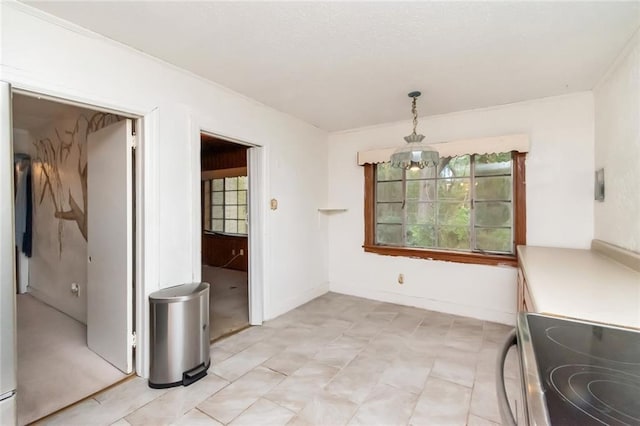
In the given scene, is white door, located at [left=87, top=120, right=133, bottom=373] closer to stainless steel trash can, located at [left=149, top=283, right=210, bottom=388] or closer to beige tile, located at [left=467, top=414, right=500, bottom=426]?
stainless steel trash can, located at [left=149, top=283, right=210, bottom=388]

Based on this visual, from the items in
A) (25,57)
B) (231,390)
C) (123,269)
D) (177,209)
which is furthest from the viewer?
(177,209)

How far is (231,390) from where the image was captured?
2.02m

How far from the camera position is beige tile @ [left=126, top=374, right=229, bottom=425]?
1.73 meters

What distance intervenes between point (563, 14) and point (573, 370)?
1.98 m

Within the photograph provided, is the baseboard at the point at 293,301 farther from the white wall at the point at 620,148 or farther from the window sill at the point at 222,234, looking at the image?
the white wall at the point at 620,148

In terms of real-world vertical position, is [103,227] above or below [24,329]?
above

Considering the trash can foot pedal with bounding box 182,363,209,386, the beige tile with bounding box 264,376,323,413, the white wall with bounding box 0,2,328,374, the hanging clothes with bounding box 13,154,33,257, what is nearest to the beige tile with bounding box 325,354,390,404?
the beige tile with bounding box 264,376,323,413

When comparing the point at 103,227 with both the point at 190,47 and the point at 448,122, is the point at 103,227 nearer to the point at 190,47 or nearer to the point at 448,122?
the point at 190,47

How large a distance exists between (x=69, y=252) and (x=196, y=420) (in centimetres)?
288

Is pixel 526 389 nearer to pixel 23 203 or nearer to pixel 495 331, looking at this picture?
pixel 495 331

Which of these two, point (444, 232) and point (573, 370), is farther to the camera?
point (444, 232)

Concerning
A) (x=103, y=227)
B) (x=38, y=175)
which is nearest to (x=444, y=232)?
(x=103, y=227)

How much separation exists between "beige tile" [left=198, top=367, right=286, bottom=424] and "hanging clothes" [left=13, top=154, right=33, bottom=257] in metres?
4.36

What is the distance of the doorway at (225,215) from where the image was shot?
535cm
